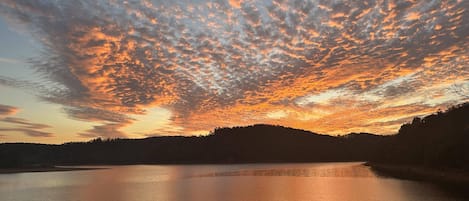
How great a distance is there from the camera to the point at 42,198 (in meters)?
40.8

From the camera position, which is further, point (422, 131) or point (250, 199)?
point (422, 131)

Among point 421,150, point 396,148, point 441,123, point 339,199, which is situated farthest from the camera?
point 396,148

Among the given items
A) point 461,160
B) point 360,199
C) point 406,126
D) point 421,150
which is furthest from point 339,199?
point 406,126

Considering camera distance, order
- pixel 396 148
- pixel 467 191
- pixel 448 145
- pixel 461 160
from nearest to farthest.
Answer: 1. pixel 467 191
2. pixel 461 160
3. pixel 448 145
4. pixel 396 148

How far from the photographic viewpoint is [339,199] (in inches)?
1451

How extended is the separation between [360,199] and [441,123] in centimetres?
7649

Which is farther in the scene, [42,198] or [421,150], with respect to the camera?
[421,150]

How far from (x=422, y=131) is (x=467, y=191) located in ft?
221

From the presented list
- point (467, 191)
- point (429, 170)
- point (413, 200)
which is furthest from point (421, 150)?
point (413, 200)

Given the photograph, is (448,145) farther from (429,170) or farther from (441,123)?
(441,123)

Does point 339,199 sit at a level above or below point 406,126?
below

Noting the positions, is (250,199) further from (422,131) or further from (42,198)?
(422,131)

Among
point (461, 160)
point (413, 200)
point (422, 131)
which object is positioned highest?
point (422, 131)

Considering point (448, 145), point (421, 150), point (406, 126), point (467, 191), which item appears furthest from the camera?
point (406, 126)
